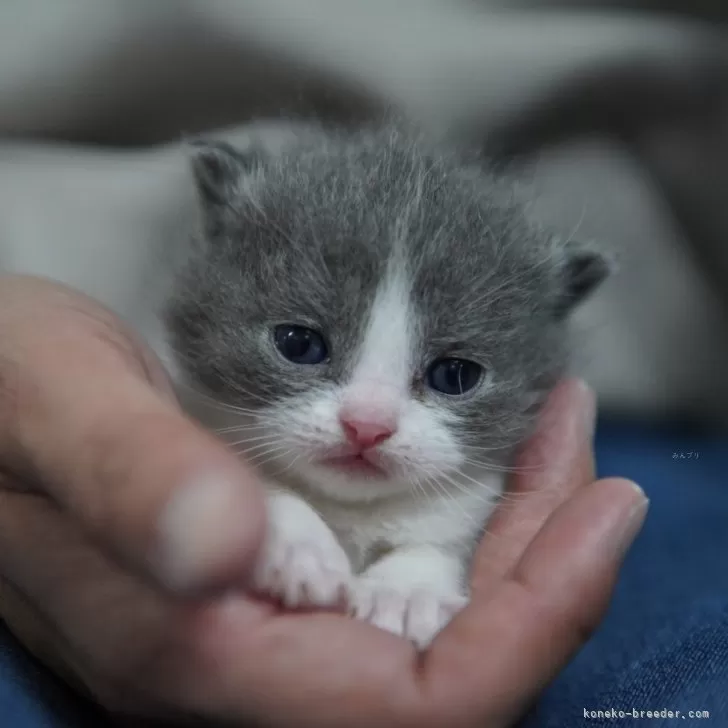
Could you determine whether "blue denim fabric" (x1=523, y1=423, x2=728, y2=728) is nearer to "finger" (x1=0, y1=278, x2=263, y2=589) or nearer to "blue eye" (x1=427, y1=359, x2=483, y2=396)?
"blue eye" (x1=427, y1=359, x2=483, y2=396)

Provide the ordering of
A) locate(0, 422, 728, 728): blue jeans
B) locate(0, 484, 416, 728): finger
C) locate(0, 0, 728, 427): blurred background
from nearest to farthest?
locate(0, 484, 416, 728): finger < locate(0, 422, 728, 728): blue jeans < locate(0, 0, 728, 427): blurred background

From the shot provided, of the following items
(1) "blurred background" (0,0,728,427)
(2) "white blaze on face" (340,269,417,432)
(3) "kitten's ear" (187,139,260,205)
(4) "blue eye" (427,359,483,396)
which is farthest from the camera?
(1) "blurred background" (0,0,728,427)

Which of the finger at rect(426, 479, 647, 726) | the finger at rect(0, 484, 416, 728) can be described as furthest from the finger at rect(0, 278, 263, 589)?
the finger at rect(426, 479, 647, 726)

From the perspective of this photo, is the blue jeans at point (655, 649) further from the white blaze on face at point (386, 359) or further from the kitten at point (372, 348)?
the white blaze on face at point (386, 359)

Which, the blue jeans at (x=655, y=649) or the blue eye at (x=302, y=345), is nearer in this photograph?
the blue jeans at (x=655, y=649)

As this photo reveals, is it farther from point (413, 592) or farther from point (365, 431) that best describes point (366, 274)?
point (413, 592)

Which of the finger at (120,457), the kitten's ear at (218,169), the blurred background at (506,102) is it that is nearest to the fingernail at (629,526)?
the finger at (120,457)
